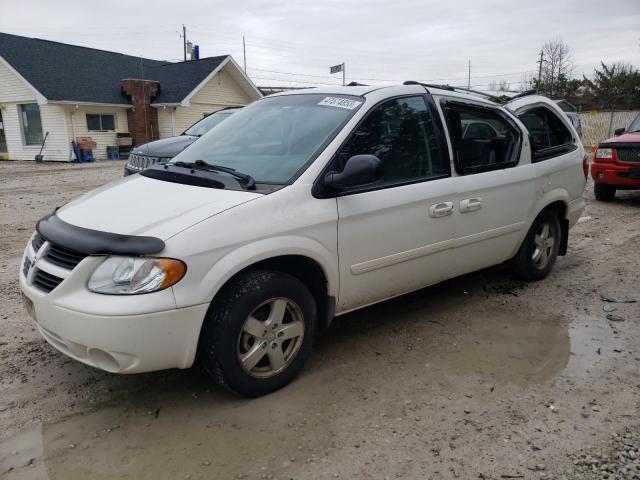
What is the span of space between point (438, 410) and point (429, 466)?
1.73 ft

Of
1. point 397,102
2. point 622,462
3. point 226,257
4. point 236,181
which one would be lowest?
point 622,462

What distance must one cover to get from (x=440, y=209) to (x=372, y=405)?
1.57 meters

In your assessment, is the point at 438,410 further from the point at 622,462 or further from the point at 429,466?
the point at 622,462

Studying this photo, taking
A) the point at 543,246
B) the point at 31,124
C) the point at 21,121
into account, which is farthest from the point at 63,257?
the point at 21,121

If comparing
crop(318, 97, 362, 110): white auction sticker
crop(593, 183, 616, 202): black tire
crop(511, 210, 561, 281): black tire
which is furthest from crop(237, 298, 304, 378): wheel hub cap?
crop(593, 183, 616, 202): black tire

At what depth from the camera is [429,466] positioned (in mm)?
2643

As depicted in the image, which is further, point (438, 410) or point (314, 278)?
point (314, 278)

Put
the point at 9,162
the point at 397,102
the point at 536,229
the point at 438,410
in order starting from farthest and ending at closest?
the point at 9,162
the point at 536,229
the point at 397,102
the point at 438,410

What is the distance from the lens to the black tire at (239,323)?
2.93 m

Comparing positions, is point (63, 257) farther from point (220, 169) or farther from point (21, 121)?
point (21, 121)

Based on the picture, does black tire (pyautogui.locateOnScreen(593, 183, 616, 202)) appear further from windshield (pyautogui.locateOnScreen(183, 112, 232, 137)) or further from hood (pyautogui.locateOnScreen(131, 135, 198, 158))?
hood (pyautogui.locateOnScreen(131, 135, 198, 158))

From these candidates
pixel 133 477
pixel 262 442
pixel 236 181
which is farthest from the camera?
Result: pixel 236 181

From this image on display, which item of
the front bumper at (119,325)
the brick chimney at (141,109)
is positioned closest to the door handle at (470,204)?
the front bumper at (119,325)

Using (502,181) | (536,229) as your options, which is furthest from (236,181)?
(536,229)
